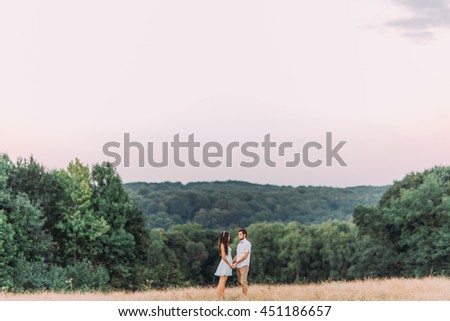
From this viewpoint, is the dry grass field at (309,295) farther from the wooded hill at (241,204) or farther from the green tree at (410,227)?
the wooded hill at (241,204)

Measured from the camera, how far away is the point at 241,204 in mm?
97625

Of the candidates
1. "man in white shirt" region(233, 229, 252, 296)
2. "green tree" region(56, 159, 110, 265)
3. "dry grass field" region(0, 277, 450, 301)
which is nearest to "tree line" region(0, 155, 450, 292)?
"green tree" region(56, 159, 110, 265)

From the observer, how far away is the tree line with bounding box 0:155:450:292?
45.8 m

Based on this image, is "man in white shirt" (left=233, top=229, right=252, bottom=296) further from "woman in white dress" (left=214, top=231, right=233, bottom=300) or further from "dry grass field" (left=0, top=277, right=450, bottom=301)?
"dry grass field" (left=0, top=277, right=450, bottom=301)

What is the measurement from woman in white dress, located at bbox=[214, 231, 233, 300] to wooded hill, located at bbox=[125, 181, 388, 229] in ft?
195

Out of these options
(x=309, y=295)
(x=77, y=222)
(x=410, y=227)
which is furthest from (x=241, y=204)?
(x=309, y=295)

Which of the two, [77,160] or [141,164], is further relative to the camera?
[141,164]

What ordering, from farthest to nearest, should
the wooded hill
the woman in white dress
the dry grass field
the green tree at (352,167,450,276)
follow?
the wooded hill, the green tree at (352,167,450,276), the dry grass field, the woman in white dress

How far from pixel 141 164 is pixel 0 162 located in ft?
56.6

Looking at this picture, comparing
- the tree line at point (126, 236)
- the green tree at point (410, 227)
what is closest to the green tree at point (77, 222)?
the tree line at point (126, 236)

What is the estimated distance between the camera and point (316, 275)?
9375 centimetres
